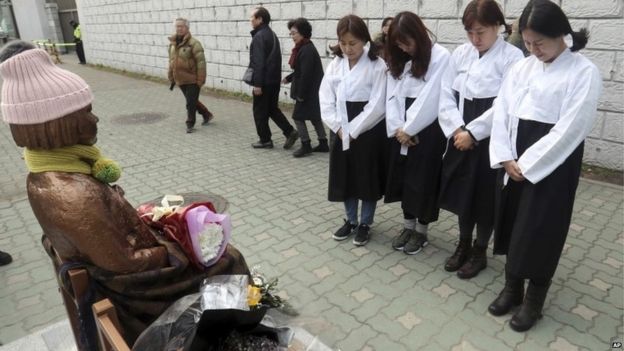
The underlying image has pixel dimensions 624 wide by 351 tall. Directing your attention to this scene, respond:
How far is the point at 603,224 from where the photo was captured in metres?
3.98

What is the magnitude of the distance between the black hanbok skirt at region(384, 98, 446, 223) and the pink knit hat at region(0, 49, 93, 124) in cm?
220

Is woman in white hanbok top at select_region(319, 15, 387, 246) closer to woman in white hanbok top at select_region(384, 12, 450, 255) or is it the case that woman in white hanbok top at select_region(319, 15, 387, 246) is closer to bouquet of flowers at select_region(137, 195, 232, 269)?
woman in white hanbok top at select_region(384, 12, 450, 255)

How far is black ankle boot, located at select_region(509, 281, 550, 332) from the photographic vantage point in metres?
2.67

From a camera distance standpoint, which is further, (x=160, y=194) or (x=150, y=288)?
(x=160, y=194)

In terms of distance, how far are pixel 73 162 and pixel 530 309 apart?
8.50 feet

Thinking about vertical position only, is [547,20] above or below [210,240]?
above

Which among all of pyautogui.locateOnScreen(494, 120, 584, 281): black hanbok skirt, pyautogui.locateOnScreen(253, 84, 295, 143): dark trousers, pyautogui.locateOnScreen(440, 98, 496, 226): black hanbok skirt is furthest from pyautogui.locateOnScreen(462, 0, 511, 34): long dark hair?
pyautogui.locateOnScreen(253, 84, 295, 143): dark trousers

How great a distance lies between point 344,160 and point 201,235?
169cm

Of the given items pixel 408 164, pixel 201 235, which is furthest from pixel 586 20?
pixel 201 235

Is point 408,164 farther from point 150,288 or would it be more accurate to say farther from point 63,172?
point 63,172

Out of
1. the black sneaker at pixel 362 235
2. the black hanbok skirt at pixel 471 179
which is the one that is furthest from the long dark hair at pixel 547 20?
the black sneaker at pixel 362 235

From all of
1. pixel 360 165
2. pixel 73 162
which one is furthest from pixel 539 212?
pixel 73 162

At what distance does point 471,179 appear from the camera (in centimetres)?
296

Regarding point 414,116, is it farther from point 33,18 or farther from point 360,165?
point 33,18
